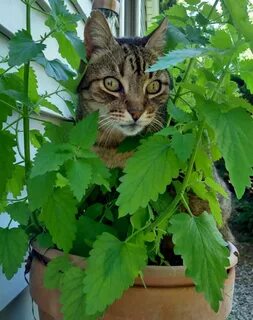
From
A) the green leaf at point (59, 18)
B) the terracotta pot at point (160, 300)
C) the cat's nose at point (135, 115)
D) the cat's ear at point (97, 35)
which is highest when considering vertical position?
the cat's ear at point (97, 35)

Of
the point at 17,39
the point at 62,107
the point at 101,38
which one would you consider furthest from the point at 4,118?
the point at 62,107

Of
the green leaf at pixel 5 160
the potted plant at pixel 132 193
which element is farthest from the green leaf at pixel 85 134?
the green leaf at pixel 5 160

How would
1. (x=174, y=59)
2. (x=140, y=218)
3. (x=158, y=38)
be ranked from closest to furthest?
(x=174, y=59)
(x=140, y=218)
(x=158, y=38)

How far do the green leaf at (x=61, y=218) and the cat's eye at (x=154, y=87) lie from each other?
408mm

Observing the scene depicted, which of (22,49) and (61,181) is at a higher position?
(22,49)

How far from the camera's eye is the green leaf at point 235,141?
580 millimetres

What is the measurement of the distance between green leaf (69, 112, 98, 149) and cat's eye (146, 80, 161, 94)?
13.2 inches

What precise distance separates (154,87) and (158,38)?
4.6 inches

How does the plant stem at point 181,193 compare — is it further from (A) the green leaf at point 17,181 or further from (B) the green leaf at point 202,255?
(A) the green leaf at point 17,181

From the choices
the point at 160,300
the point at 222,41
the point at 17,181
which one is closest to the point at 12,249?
the point at 17,181

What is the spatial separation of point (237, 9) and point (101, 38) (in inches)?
20.8

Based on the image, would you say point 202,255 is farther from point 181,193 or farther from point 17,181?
point 17,181

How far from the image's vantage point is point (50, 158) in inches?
25.3

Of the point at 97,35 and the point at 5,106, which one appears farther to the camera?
the point at 97,35
